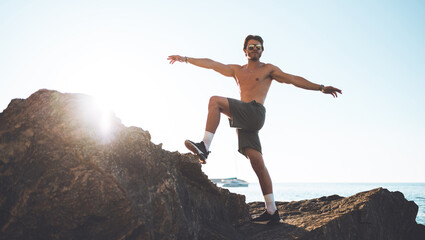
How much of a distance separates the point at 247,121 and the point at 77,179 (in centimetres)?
281

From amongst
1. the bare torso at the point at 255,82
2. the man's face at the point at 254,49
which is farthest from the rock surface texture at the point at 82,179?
the man's face at the point at 254,49

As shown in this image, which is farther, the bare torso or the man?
the bare torso

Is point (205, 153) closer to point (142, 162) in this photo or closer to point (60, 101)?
point (142, 162)

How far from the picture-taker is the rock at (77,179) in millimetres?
2699

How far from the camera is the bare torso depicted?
519 cm

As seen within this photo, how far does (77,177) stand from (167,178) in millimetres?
956

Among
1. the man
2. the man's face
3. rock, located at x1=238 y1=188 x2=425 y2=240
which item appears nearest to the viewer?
rock, located at x1=238 y1=188 x2=425 y2=240

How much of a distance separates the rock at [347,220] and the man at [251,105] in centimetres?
46

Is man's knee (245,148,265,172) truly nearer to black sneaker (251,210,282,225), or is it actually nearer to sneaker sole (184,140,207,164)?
black sneaker (251,210,282,225)

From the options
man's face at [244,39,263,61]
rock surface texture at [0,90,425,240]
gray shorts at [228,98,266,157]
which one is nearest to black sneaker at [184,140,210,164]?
rock surface texture at [0,90,425,240]

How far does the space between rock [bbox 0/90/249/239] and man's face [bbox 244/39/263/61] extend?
2864 millimetres

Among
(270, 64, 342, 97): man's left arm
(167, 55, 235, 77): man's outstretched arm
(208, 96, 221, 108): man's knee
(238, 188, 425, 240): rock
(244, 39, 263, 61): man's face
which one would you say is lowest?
(238, 188, 425, 240): rock

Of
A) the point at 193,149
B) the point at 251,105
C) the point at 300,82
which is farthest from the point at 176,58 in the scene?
the point at 300,82

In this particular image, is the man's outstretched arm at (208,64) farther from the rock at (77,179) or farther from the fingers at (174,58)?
the rock at (77,179)
